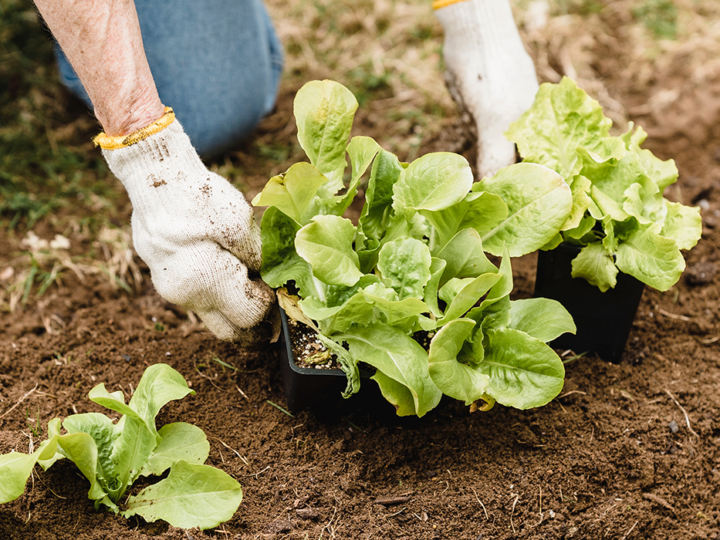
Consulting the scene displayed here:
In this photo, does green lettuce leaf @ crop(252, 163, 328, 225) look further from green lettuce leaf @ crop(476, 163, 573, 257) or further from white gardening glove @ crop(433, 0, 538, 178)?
white gardening glove @ crop(433, 0, 538, 178)

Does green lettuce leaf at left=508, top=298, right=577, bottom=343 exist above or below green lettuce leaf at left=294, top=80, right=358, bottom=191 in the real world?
below

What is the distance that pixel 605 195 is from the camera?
137 centimetres

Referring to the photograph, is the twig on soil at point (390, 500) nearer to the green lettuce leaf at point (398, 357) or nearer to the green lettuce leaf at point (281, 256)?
the green lettuce leaf at point (398, 357)

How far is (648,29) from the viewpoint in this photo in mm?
2996

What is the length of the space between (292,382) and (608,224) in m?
0.76

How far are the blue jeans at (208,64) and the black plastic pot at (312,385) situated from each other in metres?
1.27

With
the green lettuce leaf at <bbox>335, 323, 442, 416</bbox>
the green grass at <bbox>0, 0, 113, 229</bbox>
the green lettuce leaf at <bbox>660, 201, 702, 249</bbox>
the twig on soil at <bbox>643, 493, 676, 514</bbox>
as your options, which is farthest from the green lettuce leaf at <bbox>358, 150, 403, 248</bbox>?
the green grass at <bbox>0, 0, 113, 229</bbox>

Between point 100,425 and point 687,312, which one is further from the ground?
point 100,425

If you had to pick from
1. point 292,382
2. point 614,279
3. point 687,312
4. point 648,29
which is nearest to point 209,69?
point 292,382

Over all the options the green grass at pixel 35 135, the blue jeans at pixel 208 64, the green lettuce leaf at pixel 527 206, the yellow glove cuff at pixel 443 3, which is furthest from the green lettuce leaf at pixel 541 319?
the green grass at pixel 35 135

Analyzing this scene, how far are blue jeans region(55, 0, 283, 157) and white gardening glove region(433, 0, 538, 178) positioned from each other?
86 cm

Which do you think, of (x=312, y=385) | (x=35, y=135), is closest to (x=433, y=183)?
(x=312, y=385)

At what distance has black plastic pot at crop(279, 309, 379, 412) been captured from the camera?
122 centimetres

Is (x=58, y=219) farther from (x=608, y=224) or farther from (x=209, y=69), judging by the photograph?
(x=608, y=224)
